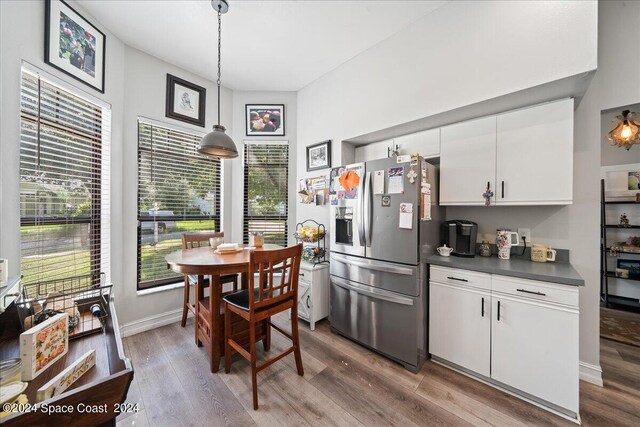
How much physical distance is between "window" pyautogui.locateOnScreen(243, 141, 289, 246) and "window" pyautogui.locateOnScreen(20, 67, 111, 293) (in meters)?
1.50

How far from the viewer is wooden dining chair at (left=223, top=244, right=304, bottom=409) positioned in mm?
1578

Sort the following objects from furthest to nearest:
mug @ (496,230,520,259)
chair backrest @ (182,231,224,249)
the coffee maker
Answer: chair backrest @ (182,231,224,249)
the coffee maker
mug @ (496,230,520,259)

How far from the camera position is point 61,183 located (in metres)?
1.91

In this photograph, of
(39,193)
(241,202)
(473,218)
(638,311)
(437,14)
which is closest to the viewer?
(39,193)

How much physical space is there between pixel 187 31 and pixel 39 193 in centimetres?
188

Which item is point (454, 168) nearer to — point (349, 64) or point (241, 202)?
point (349, 64)

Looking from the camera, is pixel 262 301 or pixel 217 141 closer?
pixel 262 301

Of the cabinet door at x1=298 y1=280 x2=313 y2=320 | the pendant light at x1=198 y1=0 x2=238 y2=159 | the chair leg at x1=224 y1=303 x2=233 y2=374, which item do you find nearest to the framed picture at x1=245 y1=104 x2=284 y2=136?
the pendant light at x1=198 y1=0 x2=238 y2=159

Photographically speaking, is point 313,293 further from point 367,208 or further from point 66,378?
point 66,378

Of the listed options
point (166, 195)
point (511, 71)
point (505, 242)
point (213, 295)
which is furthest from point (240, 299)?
point (511, 71)

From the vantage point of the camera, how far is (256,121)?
3.30 meters

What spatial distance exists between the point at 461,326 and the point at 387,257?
76cm

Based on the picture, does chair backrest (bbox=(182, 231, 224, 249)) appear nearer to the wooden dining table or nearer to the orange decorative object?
the wooden dining table

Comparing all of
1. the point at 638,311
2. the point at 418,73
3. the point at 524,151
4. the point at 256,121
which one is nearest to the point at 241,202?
the point at 256,121
